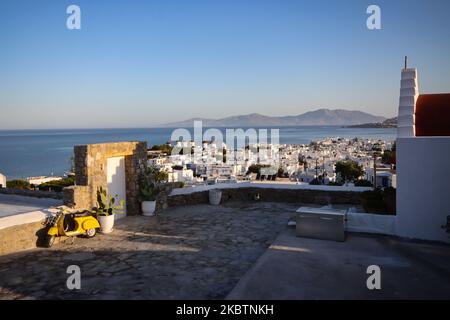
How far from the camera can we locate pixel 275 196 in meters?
12.9

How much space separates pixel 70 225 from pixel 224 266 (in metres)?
3.92

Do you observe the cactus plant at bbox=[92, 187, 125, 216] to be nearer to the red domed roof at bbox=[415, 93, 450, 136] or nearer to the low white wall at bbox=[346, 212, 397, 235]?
the low white wall at bbox=[346, 212, 397, 235]

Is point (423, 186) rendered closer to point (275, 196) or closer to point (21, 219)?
point (275, 196)

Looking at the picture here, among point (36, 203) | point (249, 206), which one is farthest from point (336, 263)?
point (36, 203)

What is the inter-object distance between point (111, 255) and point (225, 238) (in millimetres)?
2534

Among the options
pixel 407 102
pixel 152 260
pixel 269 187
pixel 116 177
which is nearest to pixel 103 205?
pixel 116 177

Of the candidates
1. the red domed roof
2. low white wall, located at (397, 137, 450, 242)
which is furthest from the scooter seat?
the red domed roof

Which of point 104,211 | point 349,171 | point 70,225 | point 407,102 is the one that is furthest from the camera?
point 349,171

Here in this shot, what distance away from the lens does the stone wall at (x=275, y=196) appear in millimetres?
12023

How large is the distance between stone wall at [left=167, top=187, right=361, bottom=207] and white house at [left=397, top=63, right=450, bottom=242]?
12.8 feet

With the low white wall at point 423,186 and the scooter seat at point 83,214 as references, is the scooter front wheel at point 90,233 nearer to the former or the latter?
the scooter seat at point 83,214

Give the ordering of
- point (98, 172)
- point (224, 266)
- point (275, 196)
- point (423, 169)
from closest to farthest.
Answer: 1. point (224, 266)
2. point (423, 169)
3. point (98, 172)
4. point (275, 196)

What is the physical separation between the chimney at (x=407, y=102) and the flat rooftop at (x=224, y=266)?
7.91 feet
